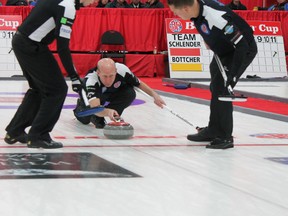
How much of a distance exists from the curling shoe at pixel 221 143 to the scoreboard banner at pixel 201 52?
8817 millimetres

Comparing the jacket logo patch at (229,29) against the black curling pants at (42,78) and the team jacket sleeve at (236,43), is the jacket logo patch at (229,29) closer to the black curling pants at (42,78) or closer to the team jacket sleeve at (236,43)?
the team jacket sleeve at (236,43)

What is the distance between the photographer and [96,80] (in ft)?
24.2

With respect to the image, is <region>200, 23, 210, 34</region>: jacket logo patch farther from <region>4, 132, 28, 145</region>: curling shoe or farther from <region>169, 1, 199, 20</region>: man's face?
<region>4, 132, 28, 145</region>: curling shoe

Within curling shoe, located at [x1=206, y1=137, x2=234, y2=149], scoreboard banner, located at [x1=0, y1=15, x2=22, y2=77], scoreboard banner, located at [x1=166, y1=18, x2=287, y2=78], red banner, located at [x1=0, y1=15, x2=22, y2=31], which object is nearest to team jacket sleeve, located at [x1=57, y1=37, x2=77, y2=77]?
curling shoe, located at [x1=206, y1=137, x2=234, y2=149]

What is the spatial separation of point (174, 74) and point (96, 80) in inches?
313

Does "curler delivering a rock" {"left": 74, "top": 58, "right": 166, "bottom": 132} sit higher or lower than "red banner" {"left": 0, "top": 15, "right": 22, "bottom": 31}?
lower

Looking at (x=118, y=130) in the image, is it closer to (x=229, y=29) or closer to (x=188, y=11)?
(x=188, y=11)

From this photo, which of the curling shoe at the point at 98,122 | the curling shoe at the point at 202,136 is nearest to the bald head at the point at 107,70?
the curling shoe at the point at 98,122

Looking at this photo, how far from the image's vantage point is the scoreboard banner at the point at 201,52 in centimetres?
1519

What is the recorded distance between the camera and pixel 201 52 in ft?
49.8

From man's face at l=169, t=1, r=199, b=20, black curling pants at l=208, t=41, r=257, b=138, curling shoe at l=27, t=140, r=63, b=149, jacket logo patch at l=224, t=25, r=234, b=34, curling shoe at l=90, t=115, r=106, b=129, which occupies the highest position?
man's face at l=169, t=1, r=199, b=20

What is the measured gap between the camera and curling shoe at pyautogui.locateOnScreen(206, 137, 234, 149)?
20.6ft

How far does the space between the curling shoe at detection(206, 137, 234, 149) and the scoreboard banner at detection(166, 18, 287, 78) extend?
8.82 metres

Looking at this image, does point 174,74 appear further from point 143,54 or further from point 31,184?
point 31,184
